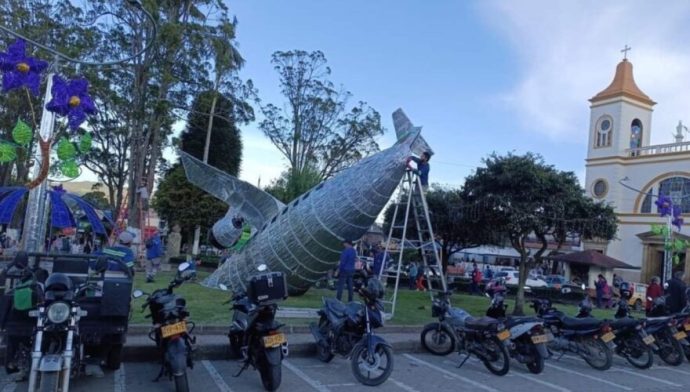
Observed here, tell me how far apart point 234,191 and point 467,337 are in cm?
729

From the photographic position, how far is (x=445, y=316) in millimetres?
9266

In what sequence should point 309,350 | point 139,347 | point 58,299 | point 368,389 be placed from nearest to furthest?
point 58,299
point 368,389
point 139,347
point 309,350

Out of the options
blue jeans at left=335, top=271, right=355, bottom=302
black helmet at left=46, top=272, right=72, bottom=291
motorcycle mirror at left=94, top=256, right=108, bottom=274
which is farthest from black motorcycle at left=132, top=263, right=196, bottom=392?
blue jeans at left=335, top=271, right=355, bottom=302

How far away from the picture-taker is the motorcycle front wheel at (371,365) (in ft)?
22.6

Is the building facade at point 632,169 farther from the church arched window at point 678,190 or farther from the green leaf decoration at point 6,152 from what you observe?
the green leaf decoration at point 6,152

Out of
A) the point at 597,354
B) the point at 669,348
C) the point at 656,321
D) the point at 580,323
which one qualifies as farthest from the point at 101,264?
the point at 669,348

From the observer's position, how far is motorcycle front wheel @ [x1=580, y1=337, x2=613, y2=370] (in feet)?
29.6

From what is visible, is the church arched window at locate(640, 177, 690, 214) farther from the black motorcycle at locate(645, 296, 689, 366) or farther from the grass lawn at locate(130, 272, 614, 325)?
the black motorcycle at locate(645, 296, 689, 366)

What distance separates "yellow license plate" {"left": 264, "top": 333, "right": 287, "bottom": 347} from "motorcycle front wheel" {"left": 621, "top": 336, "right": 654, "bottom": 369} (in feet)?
21.5

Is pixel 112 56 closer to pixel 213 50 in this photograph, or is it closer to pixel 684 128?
pixel 213 50

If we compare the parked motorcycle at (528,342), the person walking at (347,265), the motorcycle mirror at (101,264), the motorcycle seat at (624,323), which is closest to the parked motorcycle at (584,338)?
the motorcycle seat at (624,323)

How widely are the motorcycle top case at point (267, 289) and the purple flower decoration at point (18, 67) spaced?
20.2 feet

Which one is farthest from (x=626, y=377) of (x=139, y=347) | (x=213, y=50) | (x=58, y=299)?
(x=213, y=50)

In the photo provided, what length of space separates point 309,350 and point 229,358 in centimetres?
126
